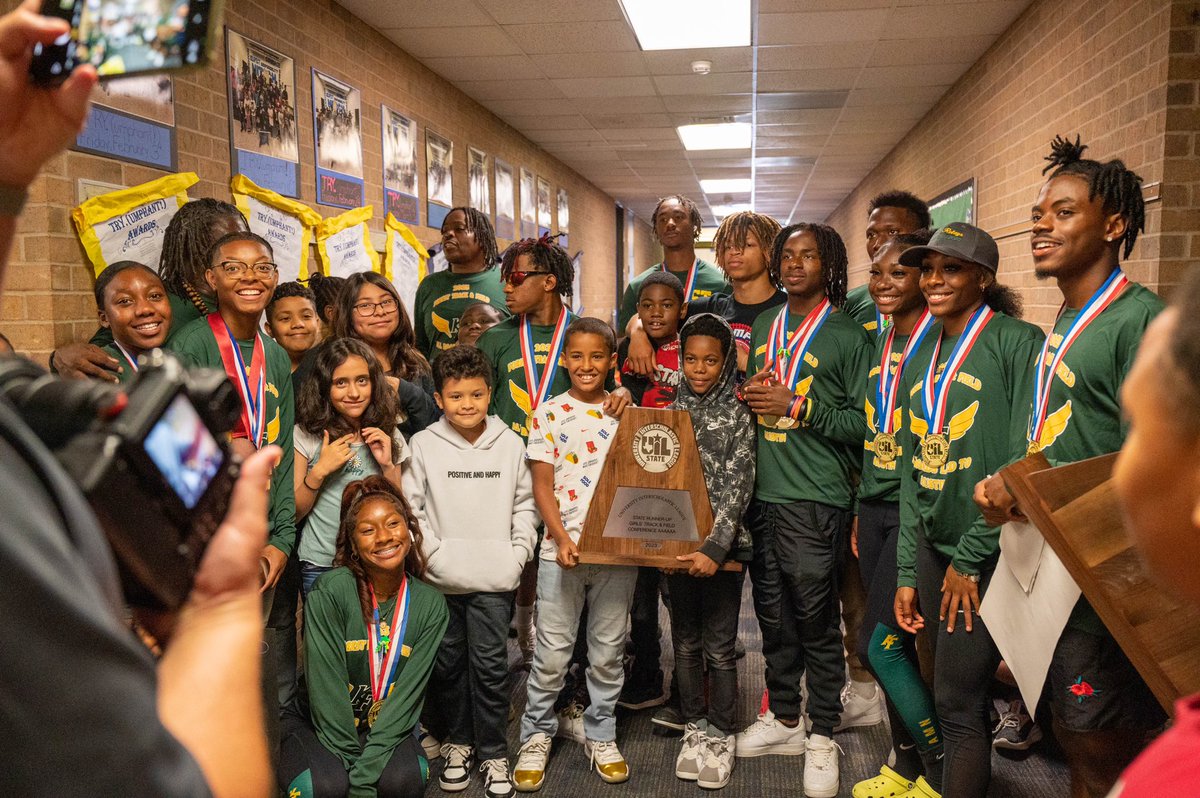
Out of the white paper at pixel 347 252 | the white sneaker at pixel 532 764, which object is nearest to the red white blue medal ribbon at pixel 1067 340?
the white sneaker at pixel 532 764

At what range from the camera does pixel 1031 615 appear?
2.02 meters

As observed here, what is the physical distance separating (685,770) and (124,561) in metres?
2.58

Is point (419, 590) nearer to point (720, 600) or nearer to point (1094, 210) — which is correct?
point (720, 600)

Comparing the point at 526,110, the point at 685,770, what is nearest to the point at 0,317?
the point at 685,770

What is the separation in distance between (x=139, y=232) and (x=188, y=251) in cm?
20

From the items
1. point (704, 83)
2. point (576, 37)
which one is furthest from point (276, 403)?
point (704, 83)

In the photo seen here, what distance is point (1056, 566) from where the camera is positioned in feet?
6.35

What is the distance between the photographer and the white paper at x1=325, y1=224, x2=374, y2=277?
15.1 feet

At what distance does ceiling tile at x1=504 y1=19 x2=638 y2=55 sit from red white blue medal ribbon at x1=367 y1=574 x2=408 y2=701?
12.7ft

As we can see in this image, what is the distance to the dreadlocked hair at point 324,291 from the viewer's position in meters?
3.88

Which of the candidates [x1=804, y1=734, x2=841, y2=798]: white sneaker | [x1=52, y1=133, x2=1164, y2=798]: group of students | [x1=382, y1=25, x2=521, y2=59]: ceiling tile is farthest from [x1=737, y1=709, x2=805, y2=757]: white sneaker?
[x1=382, y1=25, x2=521, y2=59]: ceiling tile

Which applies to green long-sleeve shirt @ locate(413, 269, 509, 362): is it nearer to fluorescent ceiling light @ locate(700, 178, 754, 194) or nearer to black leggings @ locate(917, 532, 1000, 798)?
black leggings @ locate(917, 532, 1000, 798)

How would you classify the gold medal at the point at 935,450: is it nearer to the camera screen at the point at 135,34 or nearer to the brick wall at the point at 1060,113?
the brick wall at the point at 1060,113

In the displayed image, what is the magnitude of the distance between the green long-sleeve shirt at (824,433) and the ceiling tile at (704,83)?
401 centimetres
